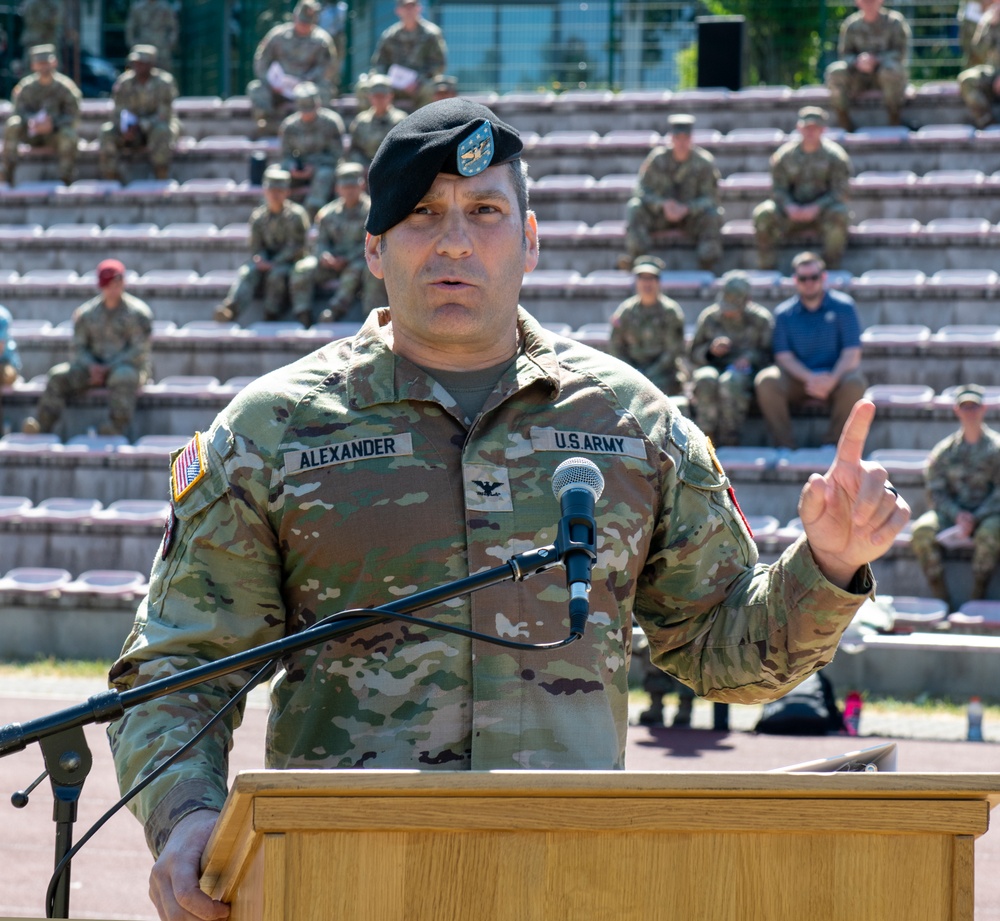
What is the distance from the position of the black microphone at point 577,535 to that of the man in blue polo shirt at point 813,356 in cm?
982

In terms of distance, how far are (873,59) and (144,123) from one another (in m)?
7.42

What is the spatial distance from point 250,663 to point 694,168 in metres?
12.4

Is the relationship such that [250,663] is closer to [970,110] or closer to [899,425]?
[899,425]

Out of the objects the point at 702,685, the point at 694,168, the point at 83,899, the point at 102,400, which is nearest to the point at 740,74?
the point at 694,168

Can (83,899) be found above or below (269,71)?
below

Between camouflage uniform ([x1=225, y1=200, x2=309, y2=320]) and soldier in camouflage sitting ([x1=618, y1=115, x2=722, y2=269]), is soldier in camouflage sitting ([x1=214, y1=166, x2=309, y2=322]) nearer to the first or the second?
camouflage uniform ([x1=225, y1=200, x2=309, y2=320])

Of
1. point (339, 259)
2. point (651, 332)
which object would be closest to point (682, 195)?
point (651, 332)

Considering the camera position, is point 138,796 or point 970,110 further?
point 970,110

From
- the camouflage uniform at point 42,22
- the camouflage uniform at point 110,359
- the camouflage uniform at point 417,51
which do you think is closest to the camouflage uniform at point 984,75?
the camouflage uniform at point 417,51

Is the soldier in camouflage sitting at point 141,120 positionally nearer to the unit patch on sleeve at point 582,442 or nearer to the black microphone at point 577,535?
the unit patch on sleeve at point 582,442

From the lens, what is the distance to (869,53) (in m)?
15.8

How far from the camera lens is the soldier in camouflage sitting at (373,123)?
15555mm

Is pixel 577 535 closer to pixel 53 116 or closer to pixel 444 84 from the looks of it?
pixel 444 84

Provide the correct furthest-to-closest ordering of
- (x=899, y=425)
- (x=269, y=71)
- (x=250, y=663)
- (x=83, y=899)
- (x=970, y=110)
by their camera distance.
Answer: (x=269, y=71), (x=970, y=110), (x=899, y=425), (x=83, y=899), (x=250, y=663)
